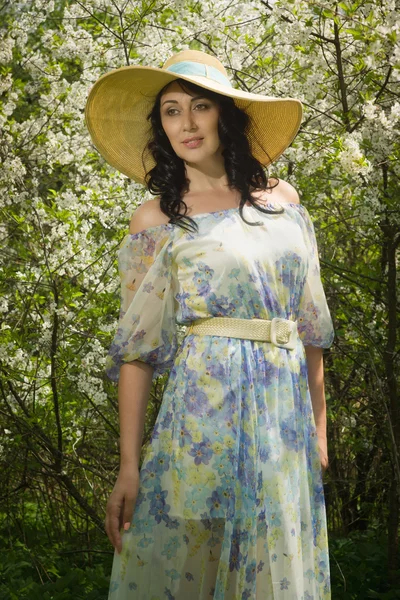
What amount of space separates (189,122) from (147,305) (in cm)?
49

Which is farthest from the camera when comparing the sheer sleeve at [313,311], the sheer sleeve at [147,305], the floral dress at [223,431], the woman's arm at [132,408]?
the sheer sleeve at [313,311]

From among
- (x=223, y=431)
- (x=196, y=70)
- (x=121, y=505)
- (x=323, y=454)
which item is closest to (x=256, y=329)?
(x=223, y=431)

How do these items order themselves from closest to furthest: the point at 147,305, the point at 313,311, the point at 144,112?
the point at 147,305, the point at 313,311, the point at 144,112

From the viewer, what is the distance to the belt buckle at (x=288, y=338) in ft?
7.03

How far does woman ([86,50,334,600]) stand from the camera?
80.0 inches

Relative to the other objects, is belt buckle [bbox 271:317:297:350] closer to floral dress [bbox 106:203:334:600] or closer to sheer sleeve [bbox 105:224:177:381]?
floral dress [bbox 106:203:334:600]

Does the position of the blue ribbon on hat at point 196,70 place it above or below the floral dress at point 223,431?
above

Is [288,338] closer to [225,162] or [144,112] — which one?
[225,162]

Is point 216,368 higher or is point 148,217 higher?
point 148,217

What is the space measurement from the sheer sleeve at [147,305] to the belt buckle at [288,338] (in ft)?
0.95

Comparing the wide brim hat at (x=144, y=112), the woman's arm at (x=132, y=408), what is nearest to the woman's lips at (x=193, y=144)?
the wide brim hat at (x=144, y=112)

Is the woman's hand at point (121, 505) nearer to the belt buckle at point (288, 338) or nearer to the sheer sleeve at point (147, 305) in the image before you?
the sheer sleeve at point (147, 305)

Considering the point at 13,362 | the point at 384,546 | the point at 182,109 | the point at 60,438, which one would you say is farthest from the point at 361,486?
the point at 182,109

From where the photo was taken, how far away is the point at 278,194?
239 cm
